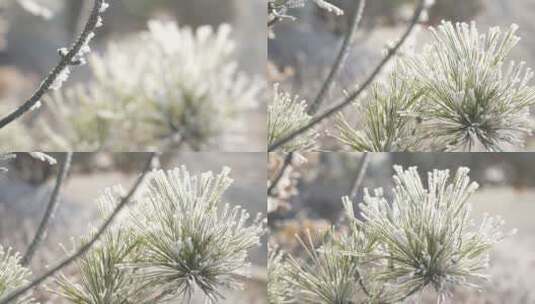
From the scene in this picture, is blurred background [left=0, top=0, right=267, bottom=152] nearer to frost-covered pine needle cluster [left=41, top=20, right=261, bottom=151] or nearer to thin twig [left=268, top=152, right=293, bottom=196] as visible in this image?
frost-covered pine needle cluster [left=41, top=20, right=261, bottom=151]

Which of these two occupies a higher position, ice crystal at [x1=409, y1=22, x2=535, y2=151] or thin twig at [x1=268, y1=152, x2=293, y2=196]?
ice crystal at [x1=409, y1=22, x2=535, y2=151]

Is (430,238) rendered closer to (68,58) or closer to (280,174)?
(280,174)

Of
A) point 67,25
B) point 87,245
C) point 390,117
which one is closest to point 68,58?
point 87,245

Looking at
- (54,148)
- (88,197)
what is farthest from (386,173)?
(54,148)

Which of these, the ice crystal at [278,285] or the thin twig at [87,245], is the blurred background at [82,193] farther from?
the thin twig at [87,245]

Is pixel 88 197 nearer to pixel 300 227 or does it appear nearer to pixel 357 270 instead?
pixel 300 227

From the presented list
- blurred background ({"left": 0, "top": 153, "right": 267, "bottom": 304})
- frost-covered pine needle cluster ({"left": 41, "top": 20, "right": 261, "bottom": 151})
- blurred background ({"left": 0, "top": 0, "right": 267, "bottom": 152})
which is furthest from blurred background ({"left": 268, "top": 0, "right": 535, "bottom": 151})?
blurred background ({"left": 0, "top": 0, "right": 267, "bottom": 152})
